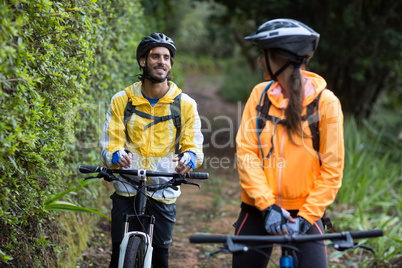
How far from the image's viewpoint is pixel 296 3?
11289 mm

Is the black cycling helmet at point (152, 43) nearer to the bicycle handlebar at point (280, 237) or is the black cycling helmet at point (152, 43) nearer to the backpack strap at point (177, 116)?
the backpack strap at point (177, 116)

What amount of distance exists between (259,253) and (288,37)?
1.40 metres

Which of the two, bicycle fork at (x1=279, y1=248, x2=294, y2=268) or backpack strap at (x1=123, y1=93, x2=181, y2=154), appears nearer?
bicycle fork at (x1=279, y1=248, x2=294, y2=268)

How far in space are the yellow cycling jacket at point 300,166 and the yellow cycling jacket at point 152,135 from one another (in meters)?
0.98

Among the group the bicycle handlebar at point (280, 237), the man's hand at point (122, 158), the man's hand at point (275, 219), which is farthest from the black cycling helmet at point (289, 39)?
the man's hand at point (122, 158)

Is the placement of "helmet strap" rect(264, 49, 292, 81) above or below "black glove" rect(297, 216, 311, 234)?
above

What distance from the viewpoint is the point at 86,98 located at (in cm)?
527

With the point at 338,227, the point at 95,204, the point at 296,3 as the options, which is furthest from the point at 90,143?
the point at 296,3

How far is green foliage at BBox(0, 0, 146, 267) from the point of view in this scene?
2.85 meters

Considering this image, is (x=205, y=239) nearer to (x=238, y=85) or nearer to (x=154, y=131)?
(x=154, y=131)

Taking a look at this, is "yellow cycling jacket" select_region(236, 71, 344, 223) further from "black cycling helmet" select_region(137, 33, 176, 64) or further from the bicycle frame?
"black cycling helmet" select_region(137, 33, 176, 64)

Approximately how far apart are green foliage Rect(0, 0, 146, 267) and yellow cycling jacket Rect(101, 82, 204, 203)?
488 mm

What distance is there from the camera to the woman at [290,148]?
110 inches

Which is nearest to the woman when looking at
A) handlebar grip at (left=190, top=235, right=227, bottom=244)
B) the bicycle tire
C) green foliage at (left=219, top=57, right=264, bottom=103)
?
handlebar grip at (left=190, top=235, right=227, bottom=244)
